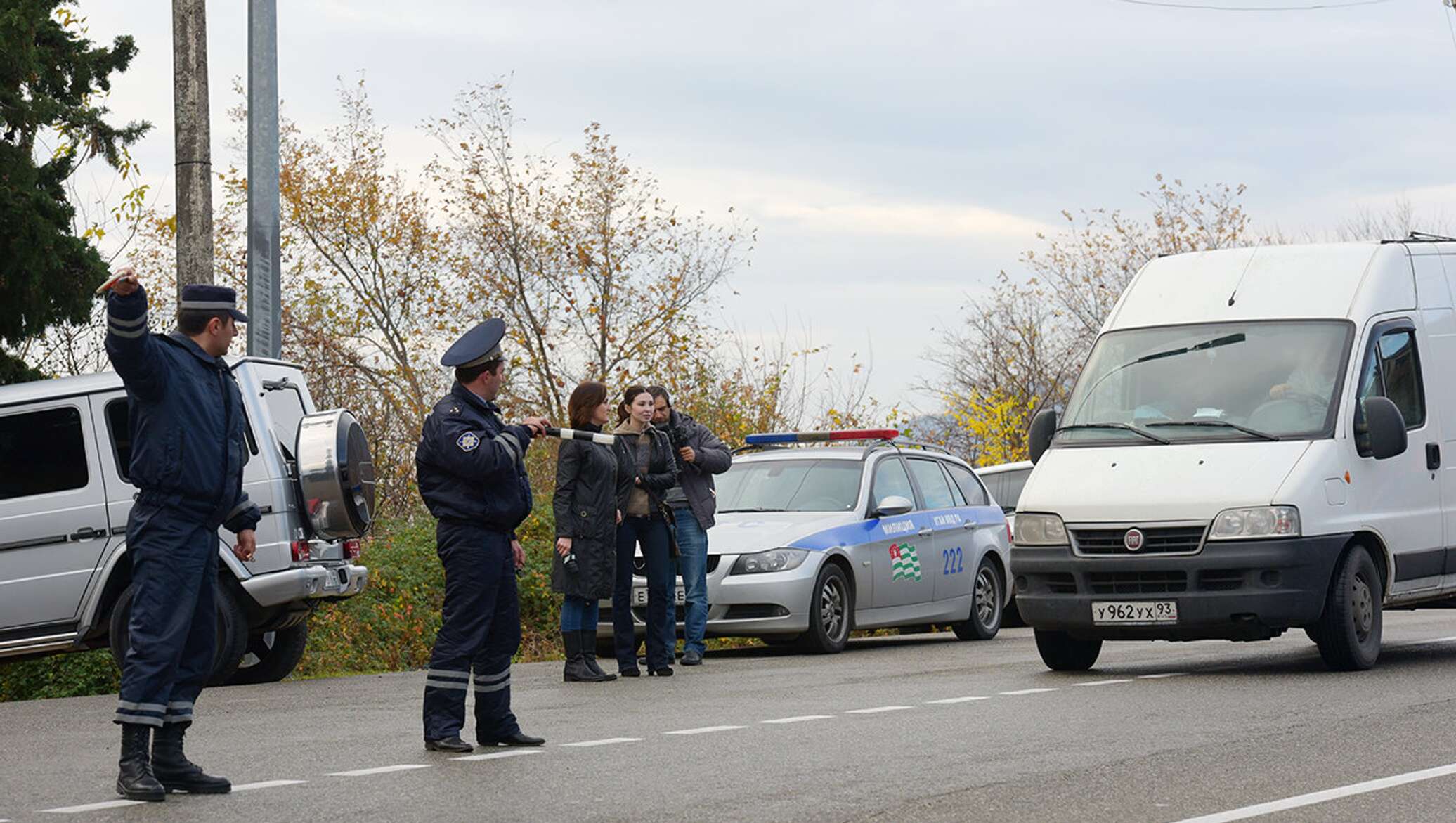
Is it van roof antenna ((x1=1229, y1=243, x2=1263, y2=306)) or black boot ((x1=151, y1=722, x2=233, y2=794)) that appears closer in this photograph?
black boot ((x1=151, y1=722, x2=233, y2=794))

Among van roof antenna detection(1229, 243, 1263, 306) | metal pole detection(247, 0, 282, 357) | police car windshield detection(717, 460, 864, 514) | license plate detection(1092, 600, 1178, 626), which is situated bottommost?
license plate detection(1092, 600, 1178, 626)

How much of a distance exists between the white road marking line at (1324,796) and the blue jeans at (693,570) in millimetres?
6995

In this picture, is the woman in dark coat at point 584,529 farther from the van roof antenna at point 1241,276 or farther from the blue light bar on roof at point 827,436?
the van roof antenna at point 1241,276

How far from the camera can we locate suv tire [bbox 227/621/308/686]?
14.0 metres

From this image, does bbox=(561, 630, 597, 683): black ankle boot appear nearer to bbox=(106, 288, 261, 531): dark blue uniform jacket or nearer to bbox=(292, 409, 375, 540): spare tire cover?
bbox=(292, 409, 375, 540): spare tire cover

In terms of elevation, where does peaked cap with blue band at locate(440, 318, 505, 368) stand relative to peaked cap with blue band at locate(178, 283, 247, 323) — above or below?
below

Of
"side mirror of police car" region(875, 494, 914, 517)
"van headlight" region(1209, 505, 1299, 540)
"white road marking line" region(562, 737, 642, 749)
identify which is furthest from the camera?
"side mirror of police car" region(875, 494, 914, 517)

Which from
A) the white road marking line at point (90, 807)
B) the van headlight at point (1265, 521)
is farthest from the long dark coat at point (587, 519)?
the white road marking line at point (90, 807)

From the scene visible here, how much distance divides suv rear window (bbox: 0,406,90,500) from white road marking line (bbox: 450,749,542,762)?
554 centimetres

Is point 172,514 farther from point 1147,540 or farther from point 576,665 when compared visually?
point 1147,540

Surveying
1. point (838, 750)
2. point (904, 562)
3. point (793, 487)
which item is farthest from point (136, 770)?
point (904, 562)

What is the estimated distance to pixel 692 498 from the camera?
13.9m

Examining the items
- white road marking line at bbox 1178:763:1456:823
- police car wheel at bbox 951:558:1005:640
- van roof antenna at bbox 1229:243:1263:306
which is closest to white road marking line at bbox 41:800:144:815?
white road marking line at bbox 1178:763:1456:823

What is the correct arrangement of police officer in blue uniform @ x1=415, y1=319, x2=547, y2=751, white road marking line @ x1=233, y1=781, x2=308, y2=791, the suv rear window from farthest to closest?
the suv rear window < police officer in blue uniform @ x1=415, y1=319, x2=547, y2=751 < white road marking line @ x1=233, y1=781, x2=308, y2=791
